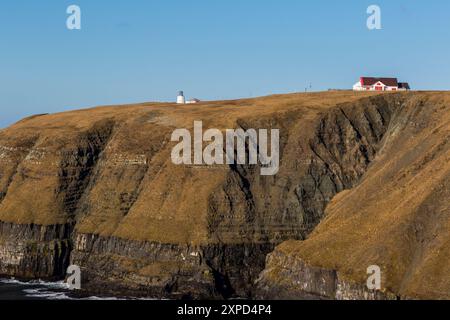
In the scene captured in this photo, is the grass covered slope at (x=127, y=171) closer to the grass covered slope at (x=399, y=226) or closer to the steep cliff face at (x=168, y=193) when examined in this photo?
the steep cliff face at (x=168, y=193)

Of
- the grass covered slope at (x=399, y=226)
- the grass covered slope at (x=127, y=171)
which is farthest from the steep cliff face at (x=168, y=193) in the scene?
the grass covered slope at (x=399, y=226)

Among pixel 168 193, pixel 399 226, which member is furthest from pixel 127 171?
pixel 399 226

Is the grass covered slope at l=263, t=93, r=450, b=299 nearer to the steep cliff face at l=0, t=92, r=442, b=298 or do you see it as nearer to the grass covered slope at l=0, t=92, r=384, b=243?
the steep cliff face at l=0, t=92, r=442, b=298

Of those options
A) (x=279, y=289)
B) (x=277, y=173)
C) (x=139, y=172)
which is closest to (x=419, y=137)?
(x=277, y=173)

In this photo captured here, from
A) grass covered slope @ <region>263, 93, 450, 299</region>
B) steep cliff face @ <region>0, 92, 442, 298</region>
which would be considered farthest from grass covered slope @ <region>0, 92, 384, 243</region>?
grass covered slope @ <region>263, 93, 450, 299</region>

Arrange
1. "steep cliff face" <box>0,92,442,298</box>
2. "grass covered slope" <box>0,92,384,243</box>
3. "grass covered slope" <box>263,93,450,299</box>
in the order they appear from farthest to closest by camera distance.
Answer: "grass covered slope" <box>0,92,384,243</box> < "steep cliff face" <box>0,92,442,298</box> < "grass covered slope" <box>263,93,450,299</box>

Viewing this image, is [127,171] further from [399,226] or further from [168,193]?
[399,226]

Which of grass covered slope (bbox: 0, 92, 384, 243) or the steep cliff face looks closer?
the steep cliff face
